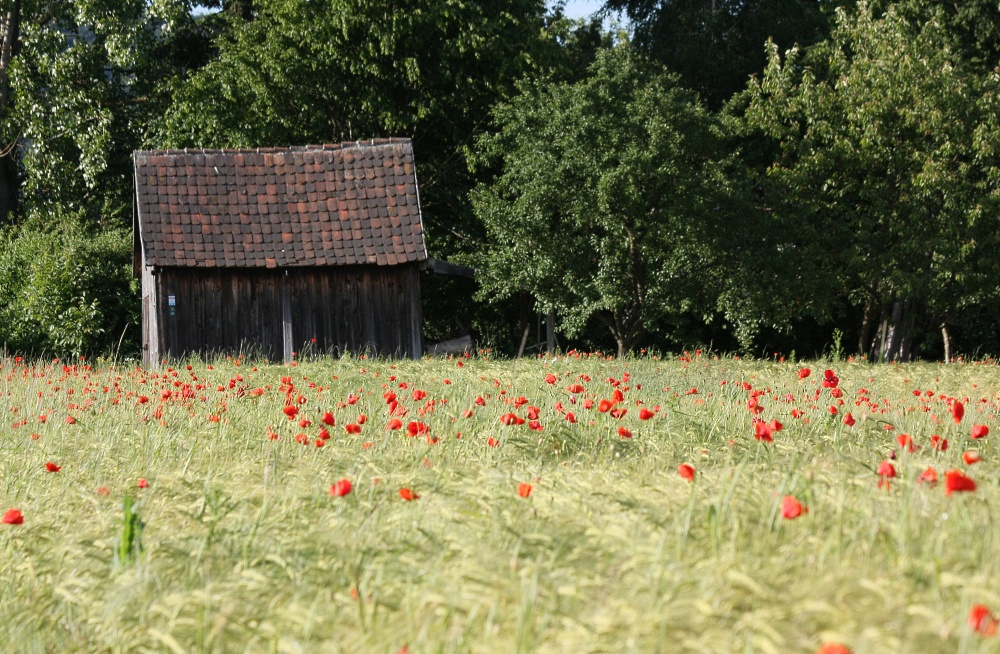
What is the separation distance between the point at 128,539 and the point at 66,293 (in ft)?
66.6

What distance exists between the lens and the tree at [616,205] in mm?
19516

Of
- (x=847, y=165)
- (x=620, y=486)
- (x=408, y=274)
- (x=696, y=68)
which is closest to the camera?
(x=620, y=486)

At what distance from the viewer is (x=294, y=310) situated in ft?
63.6

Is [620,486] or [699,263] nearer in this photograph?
[620,486]

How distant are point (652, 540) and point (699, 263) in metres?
17.2

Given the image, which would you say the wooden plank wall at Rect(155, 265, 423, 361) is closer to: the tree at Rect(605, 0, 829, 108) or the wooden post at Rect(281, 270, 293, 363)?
the wooden post at Rect(281, 270, 293, 363)

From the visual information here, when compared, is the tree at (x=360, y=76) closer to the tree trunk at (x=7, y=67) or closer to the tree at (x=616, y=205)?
the tree trunk at (x=7, y=67)

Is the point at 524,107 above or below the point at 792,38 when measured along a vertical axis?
below

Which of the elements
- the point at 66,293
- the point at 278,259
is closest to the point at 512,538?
the point at 278,259

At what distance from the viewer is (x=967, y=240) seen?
20.3m

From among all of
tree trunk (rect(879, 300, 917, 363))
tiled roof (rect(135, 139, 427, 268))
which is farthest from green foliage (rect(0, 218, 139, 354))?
tree trunk (rect(879, 300, 917, 363))

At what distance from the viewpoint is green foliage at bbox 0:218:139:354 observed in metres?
22.5

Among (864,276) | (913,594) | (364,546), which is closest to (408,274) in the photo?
(864,276)

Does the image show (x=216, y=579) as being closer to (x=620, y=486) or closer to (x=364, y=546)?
(x=364, y=546)
